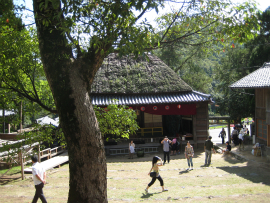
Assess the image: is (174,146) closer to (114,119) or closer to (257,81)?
(257,81)

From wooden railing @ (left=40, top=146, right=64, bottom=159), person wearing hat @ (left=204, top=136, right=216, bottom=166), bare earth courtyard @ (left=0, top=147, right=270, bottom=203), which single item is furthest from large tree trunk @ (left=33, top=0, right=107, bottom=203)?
wooden railing @ (left=40, top=146, right=64, bottom=159)

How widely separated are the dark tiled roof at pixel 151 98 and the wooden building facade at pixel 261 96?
2644 mm

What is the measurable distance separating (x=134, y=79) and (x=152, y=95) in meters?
1.87

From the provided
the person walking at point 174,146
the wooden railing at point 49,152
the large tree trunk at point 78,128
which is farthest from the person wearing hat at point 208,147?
the large tree trunk at point 78,128

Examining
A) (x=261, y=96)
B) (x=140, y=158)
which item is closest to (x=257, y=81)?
(x=261, y=96)

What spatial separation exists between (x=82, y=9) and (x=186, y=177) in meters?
7.94

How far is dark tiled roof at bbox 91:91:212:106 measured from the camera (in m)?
16.7

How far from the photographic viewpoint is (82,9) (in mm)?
5199

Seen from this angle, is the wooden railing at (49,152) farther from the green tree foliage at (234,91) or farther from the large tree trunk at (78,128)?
the green tree foliage at (234,91)

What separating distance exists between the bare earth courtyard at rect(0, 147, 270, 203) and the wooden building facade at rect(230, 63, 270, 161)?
3472mm

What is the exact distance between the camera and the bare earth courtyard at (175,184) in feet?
25.8

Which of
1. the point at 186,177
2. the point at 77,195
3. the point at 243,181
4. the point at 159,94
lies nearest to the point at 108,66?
the point at 159,94

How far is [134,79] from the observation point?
1831 centimetres

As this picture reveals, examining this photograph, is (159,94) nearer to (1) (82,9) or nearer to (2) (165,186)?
(2) (165,186)
